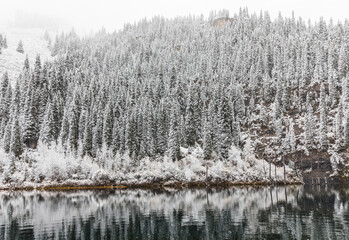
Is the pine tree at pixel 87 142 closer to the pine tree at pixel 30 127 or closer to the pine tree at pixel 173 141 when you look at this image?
the pine tree at pixel 30 127

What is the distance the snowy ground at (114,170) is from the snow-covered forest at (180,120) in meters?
0.35

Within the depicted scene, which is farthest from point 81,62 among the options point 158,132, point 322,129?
point 322,129

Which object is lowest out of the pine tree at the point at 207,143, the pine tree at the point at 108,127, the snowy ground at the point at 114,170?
the snowy ground at the point at 114,170

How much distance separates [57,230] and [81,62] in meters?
168

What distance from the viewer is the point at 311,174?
11181 cm

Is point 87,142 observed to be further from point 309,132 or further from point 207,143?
point 309,132

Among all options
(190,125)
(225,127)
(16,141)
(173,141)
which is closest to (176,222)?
(173,141)

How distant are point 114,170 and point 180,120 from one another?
3474 cm

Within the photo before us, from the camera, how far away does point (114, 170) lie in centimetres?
10175

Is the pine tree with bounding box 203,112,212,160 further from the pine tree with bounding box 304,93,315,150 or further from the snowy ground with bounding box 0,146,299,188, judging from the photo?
the pine tree with bounding box 304,93,315,150

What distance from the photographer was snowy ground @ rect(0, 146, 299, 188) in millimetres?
97562

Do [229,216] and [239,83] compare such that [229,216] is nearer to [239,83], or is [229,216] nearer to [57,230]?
[57,230]

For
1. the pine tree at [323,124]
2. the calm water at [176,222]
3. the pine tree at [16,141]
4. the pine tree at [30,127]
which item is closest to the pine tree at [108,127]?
the pine tree at [30,127]

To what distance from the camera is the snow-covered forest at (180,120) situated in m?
104
